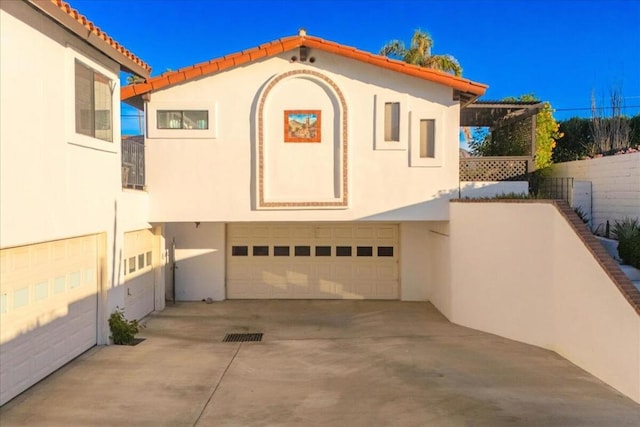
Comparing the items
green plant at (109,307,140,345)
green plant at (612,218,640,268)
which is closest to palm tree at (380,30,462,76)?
green plant at (612,218,640,268)

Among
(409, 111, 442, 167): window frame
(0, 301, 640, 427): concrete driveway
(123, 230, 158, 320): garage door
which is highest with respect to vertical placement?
(409, 111, 442, 167): window frame

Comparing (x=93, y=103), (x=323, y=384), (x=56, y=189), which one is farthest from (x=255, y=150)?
(x=323, y=384)

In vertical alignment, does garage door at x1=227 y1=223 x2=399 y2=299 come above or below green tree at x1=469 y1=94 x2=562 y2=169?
below

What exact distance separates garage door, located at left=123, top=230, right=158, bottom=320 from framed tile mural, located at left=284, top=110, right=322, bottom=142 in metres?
4.67

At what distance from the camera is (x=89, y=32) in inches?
318

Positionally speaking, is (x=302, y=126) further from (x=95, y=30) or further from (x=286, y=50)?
(x=95, y=30)

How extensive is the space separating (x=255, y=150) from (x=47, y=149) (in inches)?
208

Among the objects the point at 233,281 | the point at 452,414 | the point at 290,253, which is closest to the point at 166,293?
the point at 233,281

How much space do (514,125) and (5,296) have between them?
13980mm

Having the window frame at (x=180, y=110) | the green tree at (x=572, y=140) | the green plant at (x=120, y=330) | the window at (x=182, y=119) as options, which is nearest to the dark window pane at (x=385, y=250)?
the window frame at (x=180, y=110)

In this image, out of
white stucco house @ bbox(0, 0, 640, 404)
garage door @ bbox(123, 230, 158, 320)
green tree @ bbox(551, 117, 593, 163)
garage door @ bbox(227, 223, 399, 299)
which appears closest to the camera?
white stucco house @ bbox(0, 0, 640, 404)

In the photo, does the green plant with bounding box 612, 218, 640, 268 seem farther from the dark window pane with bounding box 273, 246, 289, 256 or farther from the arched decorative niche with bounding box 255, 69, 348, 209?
the dark window pane with bounding box 273, 246, 289, 256

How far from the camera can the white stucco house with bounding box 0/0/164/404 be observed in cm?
653

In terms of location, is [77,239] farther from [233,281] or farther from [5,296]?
[233,281]
